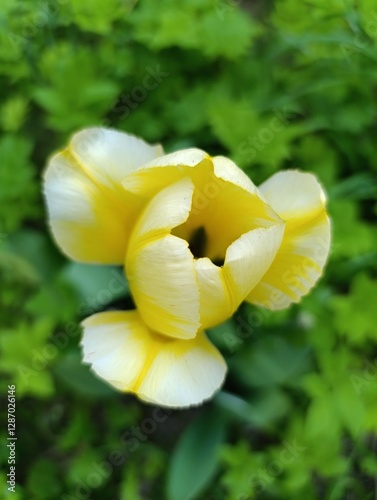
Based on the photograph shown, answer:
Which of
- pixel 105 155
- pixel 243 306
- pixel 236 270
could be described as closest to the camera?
pixel 236 270

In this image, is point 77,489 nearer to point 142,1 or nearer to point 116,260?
point 116,260

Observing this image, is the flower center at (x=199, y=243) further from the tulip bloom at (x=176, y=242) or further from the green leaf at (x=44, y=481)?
the green leaf at (x=44, y=481)

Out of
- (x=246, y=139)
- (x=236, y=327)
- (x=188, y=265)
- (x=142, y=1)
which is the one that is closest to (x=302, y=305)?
(x=236, y=327)

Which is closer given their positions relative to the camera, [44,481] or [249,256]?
[249,256]

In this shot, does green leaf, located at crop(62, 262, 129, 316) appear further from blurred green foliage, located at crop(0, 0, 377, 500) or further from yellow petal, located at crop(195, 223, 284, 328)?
yellow petal, located at crop(195, 223, 284, 328)

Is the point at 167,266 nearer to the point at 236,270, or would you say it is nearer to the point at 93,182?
the point at 236,270

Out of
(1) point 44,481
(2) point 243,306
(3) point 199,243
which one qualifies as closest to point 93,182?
(3) point 199,243

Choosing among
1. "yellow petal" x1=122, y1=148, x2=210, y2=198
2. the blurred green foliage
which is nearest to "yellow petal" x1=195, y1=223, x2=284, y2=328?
"yellow petal" x1=122, y1=148, x2=210, y2=198
